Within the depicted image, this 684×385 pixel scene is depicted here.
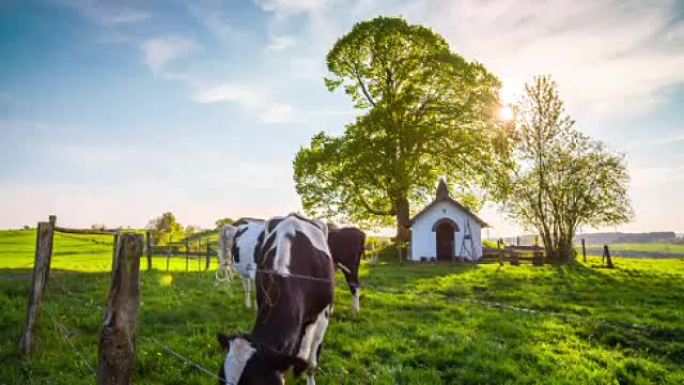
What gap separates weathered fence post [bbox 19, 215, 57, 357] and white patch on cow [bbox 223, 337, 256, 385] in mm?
4958

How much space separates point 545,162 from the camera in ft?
96.7

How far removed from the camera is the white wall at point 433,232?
30.5 meters

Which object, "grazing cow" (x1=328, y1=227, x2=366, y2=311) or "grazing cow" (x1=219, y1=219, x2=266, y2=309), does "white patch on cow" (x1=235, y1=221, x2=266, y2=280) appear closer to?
"grazing cow" (x1=219, y1=219, x2=266, y2=309)

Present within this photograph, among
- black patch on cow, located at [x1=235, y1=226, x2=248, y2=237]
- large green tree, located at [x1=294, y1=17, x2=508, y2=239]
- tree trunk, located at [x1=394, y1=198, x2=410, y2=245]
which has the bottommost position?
black patch on cow, located at [x1=235, y1=226, x2=248, y2=237]

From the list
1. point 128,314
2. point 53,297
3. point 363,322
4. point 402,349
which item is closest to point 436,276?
point 363,322

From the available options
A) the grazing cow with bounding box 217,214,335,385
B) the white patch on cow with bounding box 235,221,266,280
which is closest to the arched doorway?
the white patch on cow with bounding box 235,221,266,280

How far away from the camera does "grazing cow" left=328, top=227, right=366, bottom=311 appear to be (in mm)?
11914

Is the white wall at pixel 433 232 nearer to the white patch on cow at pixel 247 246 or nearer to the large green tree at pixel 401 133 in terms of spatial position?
the large green tree at pixel 401 133

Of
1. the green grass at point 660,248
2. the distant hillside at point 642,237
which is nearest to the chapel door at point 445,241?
the green grass at point 660,248

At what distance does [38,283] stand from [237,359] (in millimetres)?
5115

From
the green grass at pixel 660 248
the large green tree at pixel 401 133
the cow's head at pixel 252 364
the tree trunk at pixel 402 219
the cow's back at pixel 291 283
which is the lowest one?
the green grass at pixel 660 248

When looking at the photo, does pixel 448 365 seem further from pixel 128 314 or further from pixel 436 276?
pixel 436 276

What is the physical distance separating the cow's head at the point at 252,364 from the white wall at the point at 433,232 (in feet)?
89.8

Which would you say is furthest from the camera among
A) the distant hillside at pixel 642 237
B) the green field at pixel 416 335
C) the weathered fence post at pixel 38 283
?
the distant hillside at pixel 642 237
